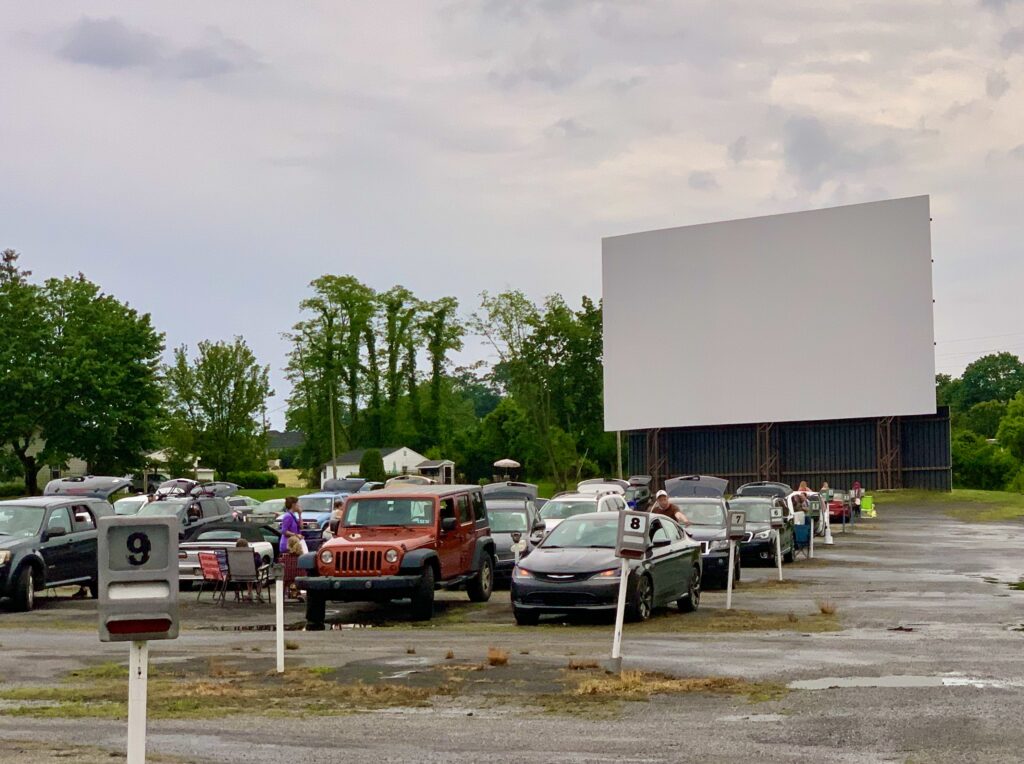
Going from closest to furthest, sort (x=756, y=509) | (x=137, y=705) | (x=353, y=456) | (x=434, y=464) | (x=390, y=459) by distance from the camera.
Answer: (x=137, y=705), (x=756, y=509), (x=434, y=464), (x=353, y=456), (x=390, y=459)

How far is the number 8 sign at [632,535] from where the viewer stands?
15.8 meters

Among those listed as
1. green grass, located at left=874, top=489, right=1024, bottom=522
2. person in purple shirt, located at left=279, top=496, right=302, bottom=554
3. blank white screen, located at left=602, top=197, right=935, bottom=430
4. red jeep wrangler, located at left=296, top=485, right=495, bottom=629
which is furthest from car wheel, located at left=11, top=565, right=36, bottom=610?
blank white screen, located at left=602, top=197, right=935, bottom=430

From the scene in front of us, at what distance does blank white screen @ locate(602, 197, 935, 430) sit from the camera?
77.6 meters

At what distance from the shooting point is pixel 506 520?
30.3 meters

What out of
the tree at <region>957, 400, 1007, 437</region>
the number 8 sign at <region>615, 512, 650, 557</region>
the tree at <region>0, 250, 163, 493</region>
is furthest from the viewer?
the tree at <region>957, 400, 1007, 437</region>

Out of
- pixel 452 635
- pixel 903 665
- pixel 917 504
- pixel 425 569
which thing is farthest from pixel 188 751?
pixel 917 504

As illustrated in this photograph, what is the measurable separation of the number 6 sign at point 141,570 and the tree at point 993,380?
180 metres

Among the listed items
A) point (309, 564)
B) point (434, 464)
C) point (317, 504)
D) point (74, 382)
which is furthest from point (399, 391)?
point (309, 564)

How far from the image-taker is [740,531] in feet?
79.2

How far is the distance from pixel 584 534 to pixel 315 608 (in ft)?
12.5

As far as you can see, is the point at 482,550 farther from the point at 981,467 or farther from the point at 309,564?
the point at 981,467

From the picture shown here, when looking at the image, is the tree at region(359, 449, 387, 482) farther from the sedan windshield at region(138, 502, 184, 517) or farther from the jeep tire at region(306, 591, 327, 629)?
the jeep tire at region(306, 591, 327, 629)

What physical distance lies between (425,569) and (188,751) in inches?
489

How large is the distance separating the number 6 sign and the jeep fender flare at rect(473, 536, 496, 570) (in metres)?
17.9
